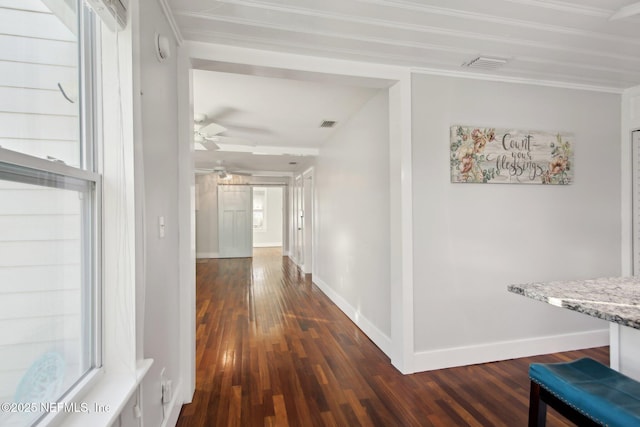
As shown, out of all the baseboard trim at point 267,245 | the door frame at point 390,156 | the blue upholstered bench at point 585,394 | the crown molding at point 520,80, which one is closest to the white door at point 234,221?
the baseboard trim at point 267,245

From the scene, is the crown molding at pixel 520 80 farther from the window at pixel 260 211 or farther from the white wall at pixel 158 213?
the window at pixel 260 211

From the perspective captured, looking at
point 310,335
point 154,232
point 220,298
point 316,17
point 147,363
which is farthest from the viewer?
point 220,298

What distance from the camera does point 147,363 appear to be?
43.8 inches

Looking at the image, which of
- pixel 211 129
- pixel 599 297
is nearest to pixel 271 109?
pixel 211 129

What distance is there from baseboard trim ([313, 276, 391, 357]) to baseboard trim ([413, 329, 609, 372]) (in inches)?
13.4

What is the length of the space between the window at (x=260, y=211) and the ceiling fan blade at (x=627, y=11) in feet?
31.3

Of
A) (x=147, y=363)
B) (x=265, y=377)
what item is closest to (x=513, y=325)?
(x=265, y=377)

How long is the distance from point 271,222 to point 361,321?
7.89 m

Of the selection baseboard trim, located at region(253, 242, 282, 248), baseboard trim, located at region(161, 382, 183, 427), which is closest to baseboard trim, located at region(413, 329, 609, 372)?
baseboard trim, located at region(161, 382, 183, 427)

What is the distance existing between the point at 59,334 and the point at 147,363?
0.34 meters

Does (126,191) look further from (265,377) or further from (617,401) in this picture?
(617,401)

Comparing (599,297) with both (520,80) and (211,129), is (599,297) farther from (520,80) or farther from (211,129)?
(211,129)

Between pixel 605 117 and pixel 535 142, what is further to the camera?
pixel 605 117

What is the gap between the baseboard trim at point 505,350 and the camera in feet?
7.36
